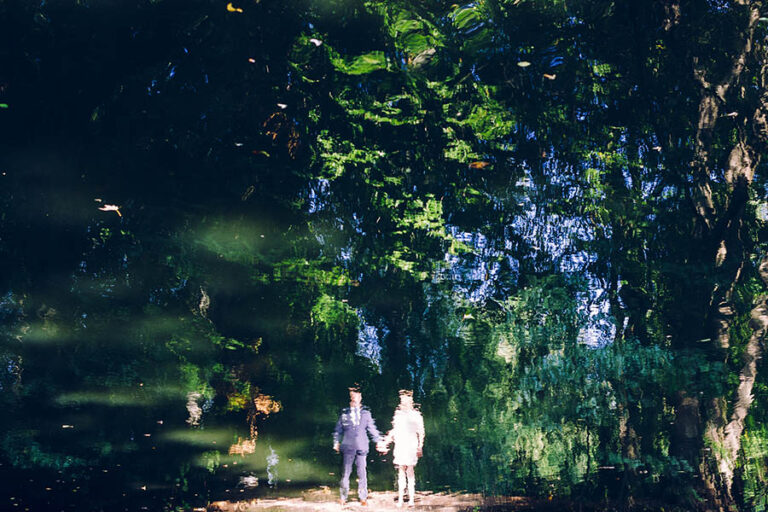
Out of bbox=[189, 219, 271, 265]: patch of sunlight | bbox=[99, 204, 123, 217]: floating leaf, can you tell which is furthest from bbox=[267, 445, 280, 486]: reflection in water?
bbox=[99, 204, 123, 217]: floating leaf

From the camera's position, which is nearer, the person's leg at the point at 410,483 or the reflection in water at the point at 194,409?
the person's leg at the point at 410,483

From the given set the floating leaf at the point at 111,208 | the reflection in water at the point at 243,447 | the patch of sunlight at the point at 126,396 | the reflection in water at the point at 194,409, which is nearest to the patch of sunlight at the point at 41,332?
the patch of sunlight at the point at 126,396

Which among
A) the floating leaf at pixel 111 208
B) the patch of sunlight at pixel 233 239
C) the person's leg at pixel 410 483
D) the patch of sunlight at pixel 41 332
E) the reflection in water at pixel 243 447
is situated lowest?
the person's leg at pixel 410 483

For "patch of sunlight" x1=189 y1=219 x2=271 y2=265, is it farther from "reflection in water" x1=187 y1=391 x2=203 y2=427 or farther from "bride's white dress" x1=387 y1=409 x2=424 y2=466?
"bride's white dress" x1=387 y1=409 x2=424 y2=466

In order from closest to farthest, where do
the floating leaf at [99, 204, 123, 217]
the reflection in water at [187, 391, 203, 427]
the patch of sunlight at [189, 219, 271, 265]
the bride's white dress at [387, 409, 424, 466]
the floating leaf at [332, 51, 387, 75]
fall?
the bride's white dress at [387, 409, 424, 466], the floating leaf at [99, 204, 123, 217], the patch of sunlight at [189, 219, 271, 265], the floating leaf at [332, 51, 387, 75], the reflection in water at [187, 391, 203, 427]

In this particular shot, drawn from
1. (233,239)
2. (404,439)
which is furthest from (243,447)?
(404,439)

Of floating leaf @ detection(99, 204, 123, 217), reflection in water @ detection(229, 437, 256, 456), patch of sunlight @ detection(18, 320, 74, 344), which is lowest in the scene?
reflection in water @ detection(229, 437, 256, 456)

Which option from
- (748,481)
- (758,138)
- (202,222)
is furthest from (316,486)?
(758,138)

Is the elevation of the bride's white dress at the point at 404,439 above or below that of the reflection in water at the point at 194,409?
below

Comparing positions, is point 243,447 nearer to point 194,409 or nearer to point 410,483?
point 194,409

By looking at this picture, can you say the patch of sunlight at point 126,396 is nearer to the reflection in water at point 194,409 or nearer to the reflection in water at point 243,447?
the reflection in water at point 194,409

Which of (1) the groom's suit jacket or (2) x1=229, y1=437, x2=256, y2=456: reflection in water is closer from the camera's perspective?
(1) the groom's suit jacket

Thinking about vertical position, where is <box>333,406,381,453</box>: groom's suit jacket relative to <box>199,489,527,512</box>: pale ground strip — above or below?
above

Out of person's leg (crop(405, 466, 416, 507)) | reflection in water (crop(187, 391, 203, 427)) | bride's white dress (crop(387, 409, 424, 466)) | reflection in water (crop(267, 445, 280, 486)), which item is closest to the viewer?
bride's white dress (crop(387, 409, 424, 466))
